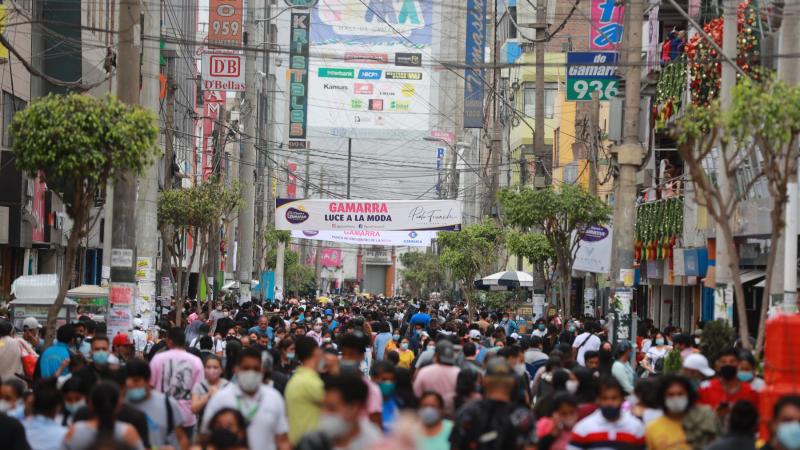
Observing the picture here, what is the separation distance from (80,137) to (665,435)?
9.03 metres

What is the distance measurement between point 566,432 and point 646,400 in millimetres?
986

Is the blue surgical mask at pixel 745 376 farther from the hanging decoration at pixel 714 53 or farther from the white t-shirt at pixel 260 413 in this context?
the hanging decoration at pixel 714 53

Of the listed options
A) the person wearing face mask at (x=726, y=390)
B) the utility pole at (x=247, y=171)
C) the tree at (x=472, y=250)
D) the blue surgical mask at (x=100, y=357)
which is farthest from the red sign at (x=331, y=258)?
the person wearing face mask at (x=726, y=390)

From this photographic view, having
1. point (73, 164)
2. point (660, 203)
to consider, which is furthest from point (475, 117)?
point (73, 164)

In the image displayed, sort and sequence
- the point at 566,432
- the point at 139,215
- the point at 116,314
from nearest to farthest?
the point at 566,432, the point at 116,314, the point at 139,215

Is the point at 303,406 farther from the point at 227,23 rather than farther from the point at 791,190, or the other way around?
the point at 227,23

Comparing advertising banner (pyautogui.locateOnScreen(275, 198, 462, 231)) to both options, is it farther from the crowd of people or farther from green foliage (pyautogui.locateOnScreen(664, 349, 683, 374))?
the crowd of people

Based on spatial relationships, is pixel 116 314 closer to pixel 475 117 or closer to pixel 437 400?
pixel 437 400

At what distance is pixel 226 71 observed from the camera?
4631cm

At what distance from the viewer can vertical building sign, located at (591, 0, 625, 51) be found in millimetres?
38438

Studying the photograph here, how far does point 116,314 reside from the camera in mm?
20219

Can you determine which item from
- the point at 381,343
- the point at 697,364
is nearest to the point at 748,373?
the point at 697,364

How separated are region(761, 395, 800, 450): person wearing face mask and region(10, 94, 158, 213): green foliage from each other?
9995 mm

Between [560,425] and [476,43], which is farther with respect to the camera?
[476,43]
